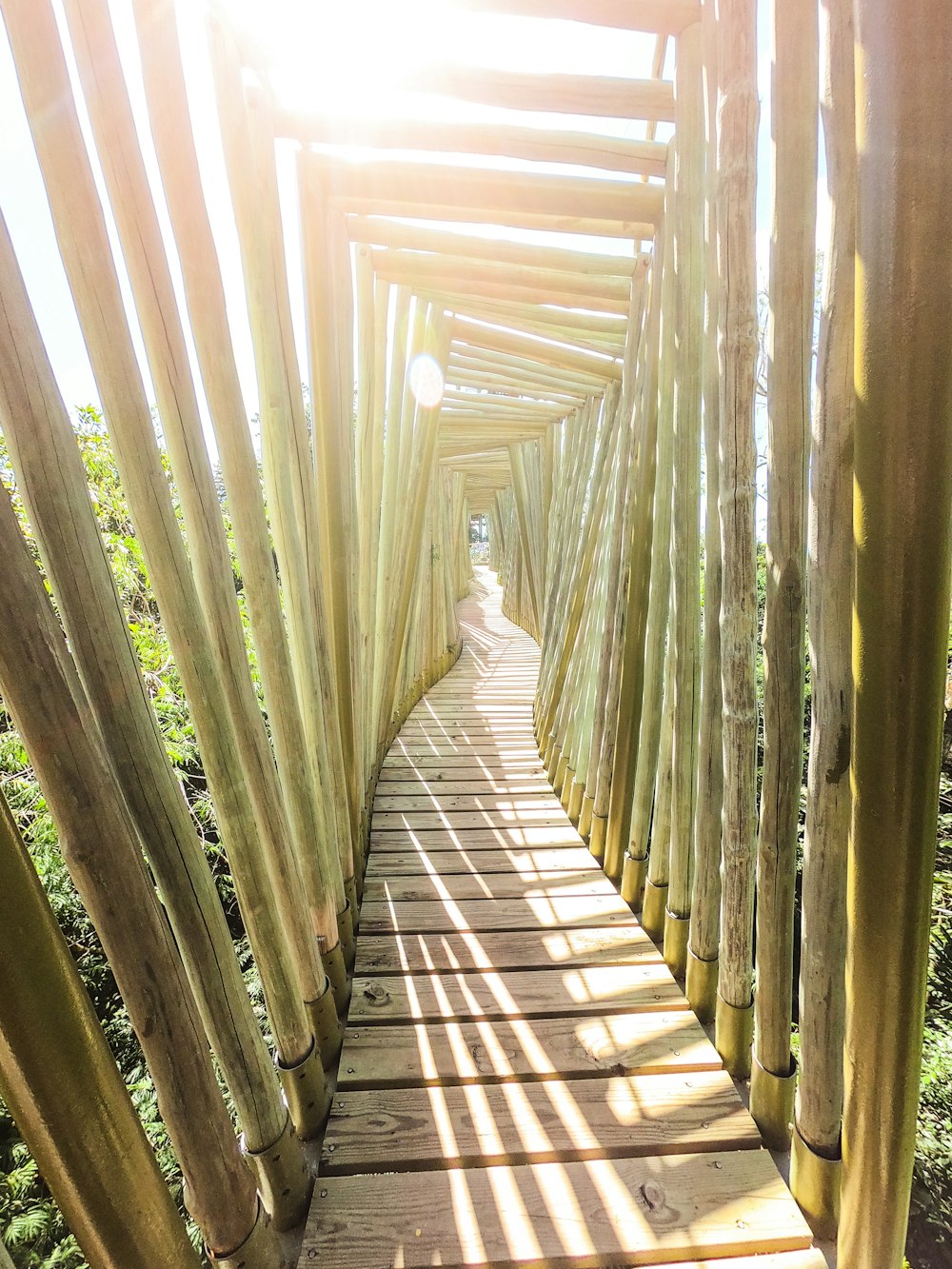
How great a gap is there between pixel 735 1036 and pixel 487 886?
128 centimetres

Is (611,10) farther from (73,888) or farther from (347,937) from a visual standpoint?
(73,888)

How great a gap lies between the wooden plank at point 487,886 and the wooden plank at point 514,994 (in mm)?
492

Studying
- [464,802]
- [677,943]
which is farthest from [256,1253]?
[464,802]

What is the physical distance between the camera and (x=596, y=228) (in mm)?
2404

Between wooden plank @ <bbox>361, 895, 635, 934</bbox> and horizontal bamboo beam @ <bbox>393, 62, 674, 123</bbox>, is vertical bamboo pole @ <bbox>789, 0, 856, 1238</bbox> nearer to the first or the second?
horizontal bamboo beam @ <bbox>393, 62, 674, 123</bbox>

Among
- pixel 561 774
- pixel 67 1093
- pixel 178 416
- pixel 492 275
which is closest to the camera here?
pixel 67 1093

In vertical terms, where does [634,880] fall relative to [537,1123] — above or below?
below

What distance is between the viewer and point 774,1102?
5.21ft

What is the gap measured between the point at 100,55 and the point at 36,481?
742mm

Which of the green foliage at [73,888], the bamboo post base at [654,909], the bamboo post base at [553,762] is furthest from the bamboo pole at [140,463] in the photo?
the bamboo post base at [553,762]

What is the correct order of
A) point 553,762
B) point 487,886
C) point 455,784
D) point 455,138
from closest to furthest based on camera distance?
point 455,138
point 487,886
point 455,784
point 553,762

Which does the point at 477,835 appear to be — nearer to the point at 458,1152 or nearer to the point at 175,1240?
the point at 458,1152

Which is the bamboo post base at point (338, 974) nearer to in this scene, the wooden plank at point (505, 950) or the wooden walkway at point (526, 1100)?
the wooden walkway at point (526, 1100)

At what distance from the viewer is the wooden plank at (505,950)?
7.62 feet
